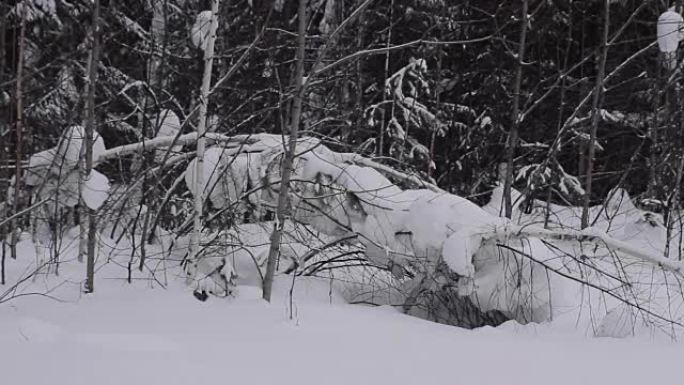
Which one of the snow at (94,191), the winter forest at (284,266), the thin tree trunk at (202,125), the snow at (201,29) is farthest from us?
the snow at (201,29)

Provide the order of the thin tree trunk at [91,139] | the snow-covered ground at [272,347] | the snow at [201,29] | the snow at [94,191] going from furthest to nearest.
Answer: the snow at [201,29]
the snow at [94,191]
the thin tree trunk at [91,139]
the snow-covered ground at [272,347]

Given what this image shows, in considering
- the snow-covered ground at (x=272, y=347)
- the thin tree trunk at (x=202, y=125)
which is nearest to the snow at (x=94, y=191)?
the snow-covered ground at (x=272, y=347)

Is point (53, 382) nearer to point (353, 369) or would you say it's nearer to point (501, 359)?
point (353, 369)

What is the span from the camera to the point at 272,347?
15.5ft

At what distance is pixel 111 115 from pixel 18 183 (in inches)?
226

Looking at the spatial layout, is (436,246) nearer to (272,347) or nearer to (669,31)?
(272,347)

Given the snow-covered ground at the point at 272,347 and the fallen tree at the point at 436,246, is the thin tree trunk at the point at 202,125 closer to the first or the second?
the fallen tree at the point at 436,246

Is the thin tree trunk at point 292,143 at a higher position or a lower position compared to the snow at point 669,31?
lower

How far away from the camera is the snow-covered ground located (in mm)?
4141

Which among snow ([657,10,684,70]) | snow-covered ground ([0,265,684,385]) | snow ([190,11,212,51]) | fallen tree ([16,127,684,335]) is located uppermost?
snow ([657,10,684,70])

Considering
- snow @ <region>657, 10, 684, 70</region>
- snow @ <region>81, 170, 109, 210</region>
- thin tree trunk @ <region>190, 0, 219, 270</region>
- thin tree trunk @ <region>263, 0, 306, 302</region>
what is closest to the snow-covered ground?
thin tree trunk @ <region>263, 0, 306, 302</region>

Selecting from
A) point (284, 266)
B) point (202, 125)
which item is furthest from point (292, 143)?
point (284, 266)

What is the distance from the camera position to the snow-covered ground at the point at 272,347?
4.14 meters

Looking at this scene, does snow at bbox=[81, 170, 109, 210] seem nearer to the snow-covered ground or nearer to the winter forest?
the winter forest
